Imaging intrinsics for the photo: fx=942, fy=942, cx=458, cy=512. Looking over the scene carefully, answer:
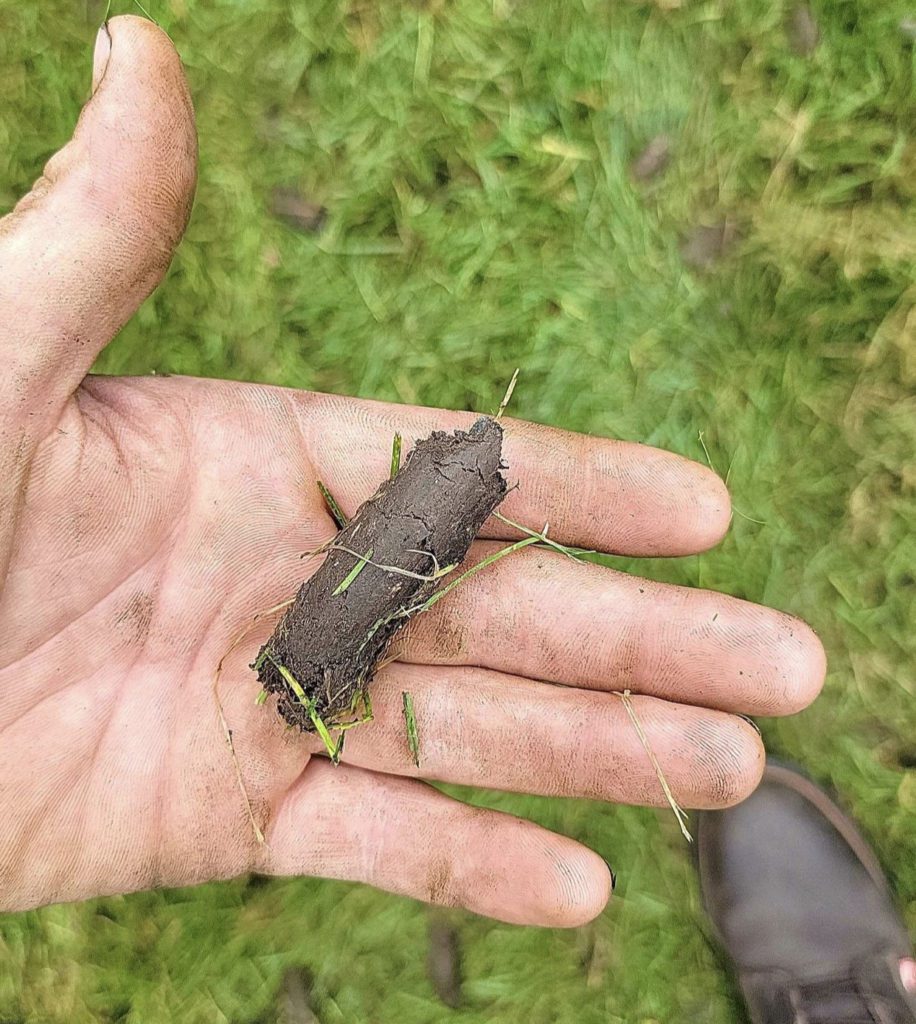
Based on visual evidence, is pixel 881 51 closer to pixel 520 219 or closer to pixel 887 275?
pixel 887 275

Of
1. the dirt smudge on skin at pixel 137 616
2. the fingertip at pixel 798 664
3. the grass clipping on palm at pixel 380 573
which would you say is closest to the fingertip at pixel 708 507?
the fingertip at pixel 798 664

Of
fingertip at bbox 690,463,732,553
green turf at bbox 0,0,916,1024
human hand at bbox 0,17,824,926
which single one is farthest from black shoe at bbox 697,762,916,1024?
fingertip at bbox 690,463,732,553

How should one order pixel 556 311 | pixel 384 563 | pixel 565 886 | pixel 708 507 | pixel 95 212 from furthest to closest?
pixel 556 311
pixel 708 507
pixel 565 886
pixel 384 563
pixel 95 212

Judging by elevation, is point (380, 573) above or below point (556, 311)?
below

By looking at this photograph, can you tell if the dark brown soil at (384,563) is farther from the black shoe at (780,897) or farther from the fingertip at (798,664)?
the black shoe at (780,897)

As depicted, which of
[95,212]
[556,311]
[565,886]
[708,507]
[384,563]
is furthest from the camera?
[556,311]

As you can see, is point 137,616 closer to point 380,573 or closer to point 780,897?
point 380,573

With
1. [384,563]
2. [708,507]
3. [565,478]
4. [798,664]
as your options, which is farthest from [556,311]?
[798,664]

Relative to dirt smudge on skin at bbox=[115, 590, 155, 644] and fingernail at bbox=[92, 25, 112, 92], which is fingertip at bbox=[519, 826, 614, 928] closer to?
dirt smudge on skin at bbox=[115, 590, 155, 644]
